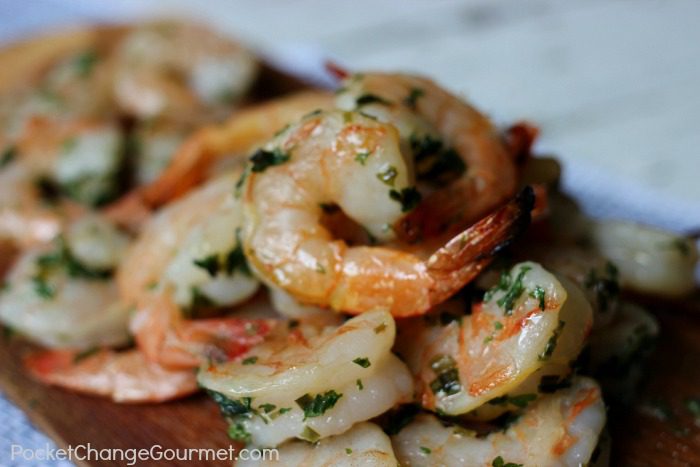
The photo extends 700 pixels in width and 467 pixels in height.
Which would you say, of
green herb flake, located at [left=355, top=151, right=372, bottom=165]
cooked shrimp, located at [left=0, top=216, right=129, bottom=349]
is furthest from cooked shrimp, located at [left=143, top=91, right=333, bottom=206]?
green herb flake, located at [left=355, top=151, right=372, bottom=165]

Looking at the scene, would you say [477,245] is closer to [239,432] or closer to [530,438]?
[530,438]

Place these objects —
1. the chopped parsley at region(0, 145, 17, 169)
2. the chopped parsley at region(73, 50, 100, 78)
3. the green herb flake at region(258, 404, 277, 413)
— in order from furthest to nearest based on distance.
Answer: the chopped parsley at region(73, 50, 100, 78), the chopped parsley at region(0, 145, 17, 169), the green herb flake at region(258, 404, 277, 413)

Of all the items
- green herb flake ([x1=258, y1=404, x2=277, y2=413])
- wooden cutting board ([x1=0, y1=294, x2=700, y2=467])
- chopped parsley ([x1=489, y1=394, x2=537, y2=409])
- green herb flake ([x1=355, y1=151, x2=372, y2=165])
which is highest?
green herb flake ([x1=355, y1=151, x2=372, y2=165])

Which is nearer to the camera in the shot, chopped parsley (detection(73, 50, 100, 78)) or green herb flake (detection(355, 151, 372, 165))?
green herb flake (detection(355, 151, 372, 165))

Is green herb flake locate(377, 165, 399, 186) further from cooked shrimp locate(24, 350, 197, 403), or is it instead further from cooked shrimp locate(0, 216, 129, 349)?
cooked shrimp locate(0, 216, 129, 349)

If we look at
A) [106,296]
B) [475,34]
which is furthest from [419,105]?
[475,34]

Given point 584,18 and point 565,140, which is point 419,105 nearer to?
point 565,140
